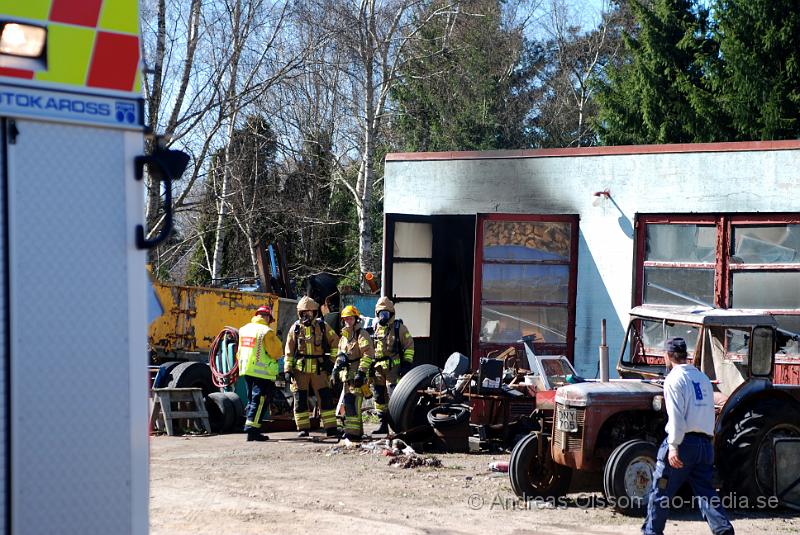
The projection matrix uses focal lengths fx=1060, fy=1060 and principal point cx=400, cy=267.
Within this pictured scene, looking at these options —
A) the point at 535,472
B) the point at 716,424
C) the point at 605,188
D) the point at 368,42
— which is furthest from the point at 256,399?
the point at 368,42

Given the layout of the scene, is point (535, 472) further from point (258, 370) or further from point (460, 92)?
point (460, 92)

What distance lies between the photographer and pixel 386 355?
14.0m

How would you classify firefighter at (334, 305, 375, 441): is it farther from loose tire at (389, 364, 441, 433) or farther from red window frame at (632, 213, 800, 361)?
red window frame at (632, 213, 800, 361)

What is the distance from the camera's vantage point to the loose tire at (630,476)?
8.59 meters

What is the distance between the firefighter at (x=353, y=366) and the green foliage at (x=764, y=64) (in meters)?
16.5

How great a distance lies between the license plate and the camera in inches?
356

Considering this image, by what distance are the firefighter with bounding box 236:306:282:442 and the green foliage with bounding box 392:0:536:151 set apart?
19.4 meters

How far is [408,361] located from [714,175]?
4703 millimetres

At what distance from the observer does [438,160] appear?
16281 millimetres

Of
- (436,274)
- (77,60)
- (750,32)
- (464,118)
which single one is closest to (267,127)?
(464,118)

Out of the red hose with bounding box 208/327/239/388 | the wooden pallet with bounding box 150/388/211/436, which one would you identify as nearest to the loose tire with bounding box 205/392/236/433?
the wooden pallet with bounding box 150/388/211/436

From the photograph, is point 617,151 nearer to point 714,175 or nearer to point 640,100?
point 714,175

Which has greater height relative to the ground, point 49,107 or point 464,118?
point 464,118

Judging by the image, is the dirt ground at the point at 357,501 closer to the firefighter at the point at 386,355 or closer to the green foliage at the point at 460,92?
the firefighter at the point at 386,355
